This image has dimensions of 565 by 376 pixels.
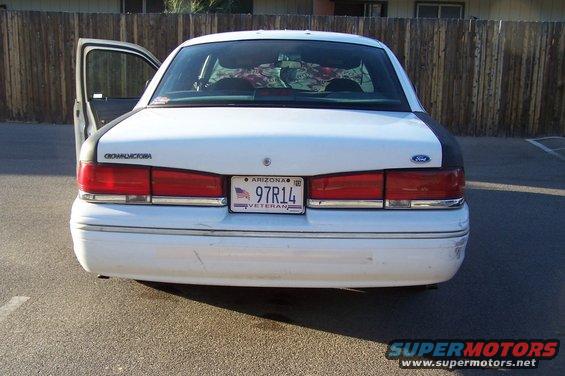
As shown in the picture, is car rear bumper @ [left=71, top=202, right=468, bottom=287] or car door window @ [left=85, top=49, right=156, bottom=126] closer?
car rear bumper @ [left=71, top=202, right=468, bottom=287]

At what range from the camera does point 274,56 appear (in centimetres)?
478

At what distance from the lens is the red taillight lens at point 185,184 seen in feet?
11.1

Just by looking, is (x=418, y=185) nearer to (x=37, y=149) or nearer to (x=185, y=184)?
(x=185, y=184)

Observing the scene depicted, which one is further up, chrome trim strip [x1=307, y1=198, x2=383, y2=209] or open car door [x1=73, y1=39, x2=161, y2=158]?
open car door [x1=73, y1=39, x2=161, y2=158]

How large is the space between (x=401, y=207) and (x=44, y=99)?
10880 mm

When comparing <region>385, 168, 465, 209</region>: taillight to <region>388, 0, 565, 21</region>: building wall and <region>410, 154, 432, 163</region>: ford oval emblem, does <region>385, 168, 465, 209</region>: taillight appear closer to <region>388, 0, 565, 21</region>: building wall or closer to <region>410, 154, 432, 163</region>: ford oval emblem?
<region>410, 154, 432, 163</region>: ford oval emblem

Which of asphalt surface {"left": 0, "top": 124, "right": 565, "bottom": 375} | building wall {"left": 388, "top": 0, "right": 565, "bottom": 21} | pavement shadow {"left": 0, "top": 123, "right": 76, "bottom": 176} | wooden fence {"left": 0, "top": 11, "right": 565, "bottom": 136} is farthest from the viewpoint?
building wall {"left": 388, "top": 0, "right": 565, "bottom": 21}

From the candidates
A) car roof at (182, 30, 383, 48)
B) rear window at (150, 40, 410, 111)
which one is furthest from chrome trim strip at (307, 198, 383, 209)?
car roof at (182, 30, 383, 48)

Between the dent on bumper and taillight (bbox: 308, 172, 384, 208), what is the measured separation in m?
0.20

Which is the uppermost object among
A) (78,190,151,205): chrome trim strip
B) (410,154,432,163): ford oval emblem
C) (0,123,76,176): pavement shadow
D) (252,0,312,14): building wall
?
(252,0,312,14): building wall

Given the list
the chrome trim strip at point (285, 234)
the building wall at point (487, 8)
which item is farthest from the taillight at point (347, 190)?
the building wall at point (487, 8)

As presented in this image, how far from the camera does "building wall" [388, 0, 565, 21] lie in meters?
17.0

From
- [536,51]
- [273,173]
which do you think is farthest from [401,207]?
[536,51]

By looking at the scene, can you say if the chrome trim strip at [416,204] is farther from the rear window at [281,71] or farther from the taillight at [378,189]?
the rear window at [281,71]
